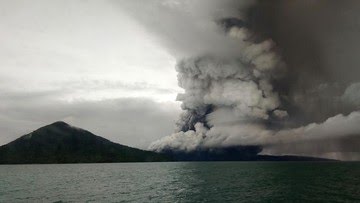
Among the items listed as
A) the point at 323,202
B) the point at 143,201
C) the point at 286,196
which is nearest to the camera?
the point at 323,202

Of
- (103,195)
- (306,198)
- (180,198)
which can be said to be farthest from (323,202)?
(103,195)

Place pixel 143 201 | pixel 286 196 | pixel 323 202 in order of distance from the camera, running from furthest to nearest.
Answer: pixel 286 196 < pixel 143 201 < pixel 323 202

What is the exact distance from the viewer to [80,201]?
229ft

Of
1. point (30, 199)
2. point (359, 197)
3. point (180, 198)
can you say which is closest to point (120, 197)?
point (180, 198)

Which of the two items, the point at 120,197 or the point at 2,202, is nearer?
the point at 2,202

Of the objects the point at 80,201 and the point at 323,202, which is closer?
the point at 323,202

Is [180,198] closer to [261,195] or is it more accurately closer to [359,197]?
[261,195]

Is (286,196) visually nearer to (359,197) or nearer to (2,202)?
(359,197)

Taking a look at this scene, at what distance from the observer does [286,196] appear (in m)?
74.7

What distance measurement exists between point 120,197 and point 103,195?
598 cm

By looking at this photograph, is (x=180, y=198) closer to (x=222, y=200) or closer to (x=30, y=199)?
(x=222, y=200)

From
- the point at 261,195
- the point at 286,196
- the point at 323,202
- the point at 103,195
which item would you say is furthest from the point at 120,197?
the point at 323,202

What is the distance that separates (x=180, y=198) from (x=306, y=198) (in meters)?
28.0

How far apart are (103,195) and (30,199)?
16338mm
